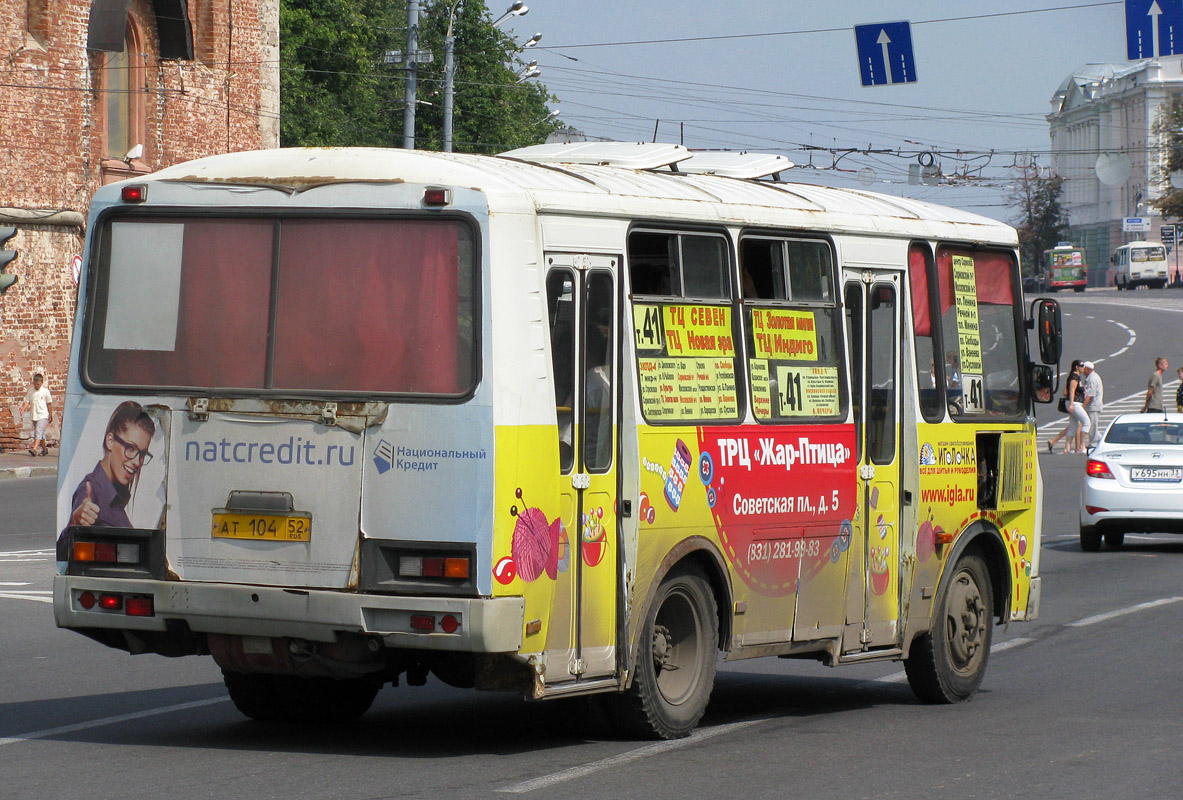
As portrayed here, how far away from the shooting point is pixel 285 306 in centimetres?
820

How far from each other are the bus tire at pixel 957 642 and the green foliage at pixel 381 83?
47533 mm

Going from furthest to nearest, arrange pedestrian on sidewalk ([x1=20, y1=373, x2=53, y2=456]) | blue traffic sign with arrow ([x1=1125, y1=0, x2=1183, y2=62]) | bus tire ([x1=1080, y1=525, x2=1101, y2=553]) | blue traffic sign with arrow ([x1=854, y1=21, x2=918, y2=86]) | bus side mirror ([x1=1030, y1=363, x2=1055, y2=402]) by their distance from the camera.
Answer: pedestrian on sidewalk ([x1=20, y1=373, x2=53, y2=456])
blue traffic sign with arrow ([x1=854, y1=21, x2=918, y2=86])
blue traffic sign with arrow ([x1=1125, y1=0, x2=1183, y2=62])
bus tire ([x1=1080, y1=525, x2=1101, y2=553])
bus side mirror ([x1=1030, y1=363, x2=1055, y2=402])

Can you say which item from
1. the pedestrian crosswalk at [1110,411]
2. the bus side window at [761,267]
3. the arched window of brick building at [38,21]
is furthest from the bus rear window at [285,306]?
the pedestrian crosswalk at [1110,411]

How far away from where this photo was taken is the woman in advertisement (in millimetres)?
8305

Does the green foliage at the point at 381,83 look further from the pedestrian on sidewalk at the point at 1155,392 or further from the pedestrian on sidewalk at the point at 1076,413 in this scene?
the pedestrian on sidewalk at the point at 1155,392

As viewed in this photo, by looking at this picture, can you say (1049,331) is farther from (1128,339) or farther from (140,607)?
(1128,339)

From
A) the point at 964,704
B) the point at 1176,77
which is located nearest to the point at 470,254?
the point at 964,704

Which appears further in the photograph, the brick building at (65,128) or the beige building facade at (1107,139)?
the beige building facade at (1107,139)

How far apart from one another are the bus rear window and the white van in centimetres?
11217

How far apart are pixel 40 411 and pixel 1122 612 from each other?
22.7 m

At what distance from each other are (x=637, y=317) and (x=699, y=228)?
0.66m

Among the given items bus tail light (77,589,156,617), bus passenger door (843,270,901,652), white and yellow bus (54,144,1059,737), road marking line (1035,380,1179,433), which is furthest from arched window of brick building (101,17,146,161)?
bus tail light (77,589,156,617)

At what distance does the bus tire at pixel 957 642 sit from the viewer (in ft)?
35.4

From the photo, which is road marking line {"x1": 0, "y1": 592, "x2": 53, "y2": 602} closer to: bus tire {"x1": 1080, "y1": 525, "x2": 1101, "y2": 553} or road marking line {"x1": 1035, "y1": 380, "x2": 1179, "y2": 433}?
bus tire {"x1": 1080, "y1": 525, "x2": 1101, "y2": 553}
